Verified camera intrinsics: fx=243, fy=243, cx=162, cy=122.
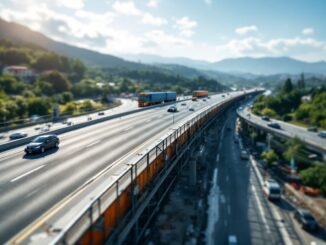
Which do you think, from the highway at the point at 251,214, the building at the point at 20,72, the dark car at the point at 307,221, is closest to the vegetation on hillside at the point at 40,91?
the building at the point at 20,72

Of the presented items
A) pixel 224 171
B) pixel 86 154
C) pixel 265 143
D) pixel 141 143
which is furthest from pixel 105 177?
pixel 265 143

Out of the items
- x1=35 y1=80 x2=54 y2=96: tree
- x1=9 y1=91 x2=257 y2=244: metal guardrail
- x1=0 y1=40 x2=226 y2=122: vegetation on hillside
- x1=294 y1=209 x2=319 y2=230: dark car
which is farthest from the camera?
x1=35 y1=80 x2=54 y2=96: tree

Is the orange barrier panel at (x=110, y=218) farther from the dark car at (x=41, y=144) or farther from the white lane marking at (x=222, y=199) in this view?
the white lane marking at (x=222, y=199)

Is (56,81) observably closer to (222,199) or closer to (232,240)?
(222,199)

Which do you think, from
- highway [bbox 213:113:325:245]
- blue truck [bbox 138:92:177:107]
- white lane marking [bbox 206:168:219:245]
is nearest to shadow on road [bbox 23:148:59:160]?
white lane marking [bbox 206:168:219:245]

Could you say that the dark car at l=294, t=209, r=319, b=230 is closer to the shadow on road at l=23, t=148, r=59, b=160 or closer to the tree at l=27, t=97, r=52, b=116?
the shadow on road at l=23, t=148, r=59, b=160

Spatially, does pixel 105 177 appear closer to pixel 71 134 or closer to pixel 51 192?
pixel 51 192

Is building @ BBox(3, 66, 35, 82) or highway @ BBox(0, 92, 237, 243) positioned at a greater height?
building @ BBox(3, 66, 35, 82)

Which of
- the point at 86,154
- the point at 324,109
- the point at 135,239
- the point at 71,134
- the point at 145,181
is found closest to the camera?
the point at 135,239
